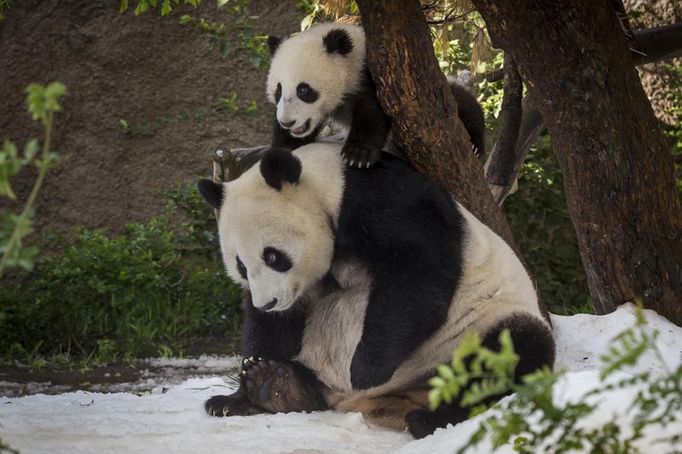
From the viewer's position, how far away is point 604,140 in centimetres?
478

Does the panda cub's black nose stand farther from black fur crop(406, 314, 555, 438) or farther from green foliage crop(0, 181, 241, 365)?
green foliage crop(0, 181, 241, 365)

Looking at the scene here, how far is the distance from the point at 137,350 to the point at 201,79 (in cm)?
334

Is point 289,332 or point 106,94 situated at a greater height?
point 106,94

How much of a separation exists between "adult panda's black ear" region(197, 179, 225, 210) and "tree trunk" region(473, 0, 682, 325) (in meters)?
1.57

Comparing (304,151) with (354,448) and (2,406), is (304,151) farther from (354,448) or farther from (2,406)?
(2,406)

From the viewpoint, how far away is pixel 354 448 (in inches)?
146

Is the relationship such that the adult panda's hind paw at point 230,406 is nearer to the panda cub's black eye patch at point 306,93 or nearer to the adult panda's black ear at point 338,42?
the panda cub's black eye patch at point 306,93

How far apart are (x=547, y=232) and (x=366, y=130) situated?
14.3 ft

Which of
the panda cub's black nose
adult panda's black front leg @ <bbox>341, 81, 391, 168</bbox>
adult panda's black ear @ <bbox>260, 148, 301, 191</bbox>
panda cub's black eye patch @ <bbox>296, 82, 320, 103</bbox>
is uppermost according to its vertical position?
panda cub's black eye patch @ <bbox>296, 82, 320, 103</bbox>

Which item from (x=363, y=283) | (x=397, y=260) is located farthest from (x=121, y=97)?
(x=397, y=260)

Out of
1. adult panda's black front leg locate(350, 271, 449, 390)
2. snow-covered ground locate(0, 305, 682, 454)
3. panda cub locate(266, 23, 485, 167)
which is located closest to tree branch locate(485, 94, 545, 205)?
panda cub locate(266, 23, 485, 167)

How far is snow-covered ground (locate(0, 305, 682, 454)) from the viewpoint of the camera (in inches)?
136

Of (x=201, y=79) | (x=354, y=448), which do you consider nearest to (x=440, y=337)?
(x=354, y=448)

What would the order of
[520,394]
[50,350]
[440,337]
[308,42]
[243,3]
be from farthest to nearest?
[50,350], [243,3], [308,42], [440,337], [520,394]
